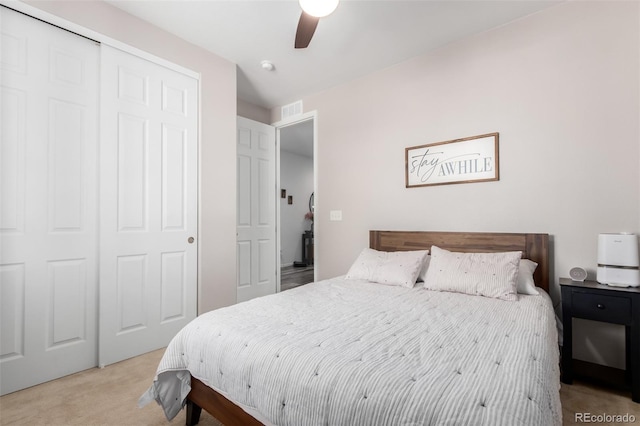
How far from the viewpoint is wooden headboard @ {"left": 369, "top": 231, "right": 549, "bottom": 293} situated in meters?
2.24

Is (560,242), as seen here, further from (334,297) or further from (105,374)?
(105,374)

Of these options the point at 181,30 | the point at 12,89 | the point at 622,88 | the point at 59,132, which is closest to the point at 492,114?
the point at 622,88

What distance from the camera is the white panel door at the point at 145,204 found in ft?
7.59

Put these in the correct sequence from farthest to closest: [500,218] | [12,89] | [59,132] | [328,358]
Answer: [500,218], [59,132], [12,89], [328,358]

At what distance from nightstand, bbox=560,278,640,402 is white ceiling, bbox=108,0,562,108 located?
2018mm

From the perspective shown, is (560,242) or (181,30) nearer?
(560,242)

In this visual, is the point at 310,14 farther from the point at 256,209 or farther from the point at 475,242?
the point at 256,209

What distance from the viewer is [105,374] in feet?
7.03

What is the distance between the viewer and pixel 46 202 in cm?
204

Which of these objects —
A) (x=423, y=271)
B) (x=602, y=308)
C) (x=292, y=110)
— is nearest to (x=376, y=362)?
(x=423, y=271)

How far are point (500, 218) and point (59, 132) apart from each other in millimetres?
3330

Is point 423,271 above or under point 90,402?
above

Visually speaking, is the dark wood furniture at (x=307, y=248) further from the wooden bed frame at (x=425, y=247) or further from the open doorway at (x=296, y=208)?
the wooden bed frame at (x=425, y=247)

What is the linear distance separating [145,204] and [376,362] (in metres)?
2.25
